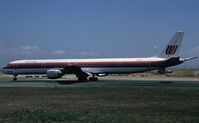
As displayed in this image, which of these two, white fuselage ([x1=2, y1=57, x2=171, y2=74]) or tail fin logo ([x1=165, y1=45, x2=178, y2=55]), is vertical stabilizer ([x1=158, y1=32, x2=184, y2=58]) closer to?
tail fin logo ([x1=165, y1=45, x2=178, y2=55])

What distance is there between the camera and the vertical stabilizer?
53.7 meters

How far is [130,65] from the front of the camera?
54.0 m

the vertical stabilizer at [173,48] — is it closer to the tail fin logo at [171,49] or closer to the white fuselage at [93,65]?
the tail fin logo at [171,49]

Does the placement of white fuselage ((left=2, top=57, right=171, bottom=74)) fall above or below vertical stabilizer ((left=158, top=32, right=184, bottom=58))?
below

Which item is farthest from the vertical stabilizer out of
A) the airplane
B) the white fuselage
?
the white fuselage

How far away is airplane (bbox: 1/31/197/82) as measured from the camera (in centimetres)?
5275

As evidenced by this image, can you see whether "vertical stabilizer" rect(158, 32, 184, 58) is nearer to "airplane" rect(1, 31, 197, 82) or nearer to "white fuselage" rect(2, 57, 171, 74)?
"airplane" rect(1, 31, 197, 82)

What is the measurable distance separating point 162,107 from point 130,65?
3400 centimetres

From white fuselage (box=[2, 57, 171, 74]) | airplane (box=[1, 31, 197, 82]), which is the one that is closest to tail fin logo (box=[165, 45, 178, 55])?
airplane (box=[1, 31, 197, 82])

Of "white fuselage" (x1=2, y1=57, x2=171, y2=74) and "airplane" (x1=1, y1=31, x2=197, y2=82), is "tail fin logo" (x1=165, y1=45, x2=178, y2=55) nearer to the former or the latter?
"airplane" (x1=1, y1=31, x2=197, y2=82)

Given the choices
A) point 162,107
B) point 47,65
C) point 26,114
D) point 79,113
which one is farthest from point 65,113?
point 47,65

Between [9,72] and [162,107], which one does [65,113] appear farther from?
[9,72]

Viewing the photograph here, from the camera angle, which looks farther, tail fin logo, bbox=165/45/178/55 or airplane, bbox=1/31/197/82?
tail fin logo, bbox=165/45/178/55

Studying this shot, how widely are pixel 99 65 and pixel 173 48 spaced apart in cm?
1100
